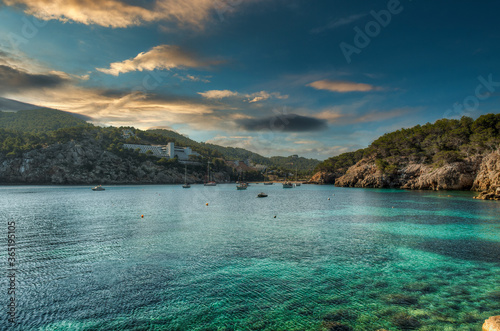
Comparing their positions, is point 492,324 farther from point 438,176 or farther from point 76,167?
point 76,167

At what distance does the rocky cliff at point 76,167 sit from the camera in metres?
110

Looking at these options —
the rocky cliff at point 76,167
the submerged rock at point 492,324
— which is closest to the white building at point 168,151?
the rocky cliff at point 76,167

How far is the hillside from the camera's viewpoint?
232ft

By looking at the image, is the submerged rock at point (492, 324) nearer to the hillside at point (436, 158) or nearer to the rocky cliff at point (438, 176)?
the rocky cliff at point (438, 176)

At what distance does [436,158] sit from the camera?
82.1 metres

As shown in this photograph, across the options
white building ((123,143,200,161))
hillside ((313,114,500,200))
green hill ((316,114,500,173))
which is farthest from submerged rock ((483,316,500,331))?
white building ((123,143,200,161))

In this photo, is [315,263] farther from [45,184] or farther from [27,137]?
[27,137]

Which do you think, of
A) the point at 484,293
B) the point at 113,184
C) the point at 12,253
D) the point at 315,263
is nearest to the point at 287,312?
the point at 315,263

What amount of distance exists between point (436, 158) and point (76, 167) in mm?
150481

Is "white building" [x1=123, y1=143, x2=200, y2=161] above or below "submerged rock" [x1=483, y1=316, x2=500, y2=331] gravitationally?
above

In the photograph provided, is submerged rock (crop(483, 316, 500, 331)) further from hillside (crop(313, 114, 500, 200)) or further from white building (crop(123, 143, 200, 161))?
white building (crop(123, 143, 200, 161))

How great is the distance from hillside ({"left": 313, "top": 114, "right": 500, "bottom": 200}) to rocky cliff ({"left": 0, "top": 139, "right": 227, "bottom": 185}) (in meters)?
114

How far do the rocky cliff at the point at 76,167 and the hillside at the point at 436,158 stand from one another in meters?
114

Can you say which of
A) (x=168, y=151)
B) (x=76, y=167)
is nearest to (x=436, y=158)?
(x=76, y=167)
